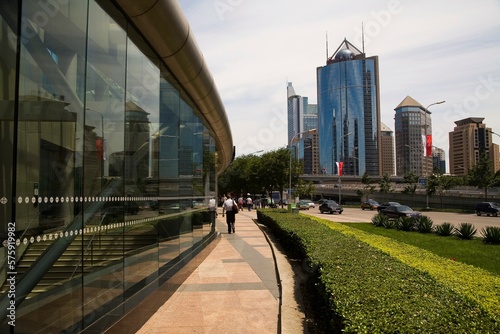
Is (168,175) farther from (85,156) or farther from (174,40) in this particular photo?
(85,156)

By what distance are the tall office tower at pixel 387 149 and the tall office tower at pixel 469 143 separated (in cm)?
2643

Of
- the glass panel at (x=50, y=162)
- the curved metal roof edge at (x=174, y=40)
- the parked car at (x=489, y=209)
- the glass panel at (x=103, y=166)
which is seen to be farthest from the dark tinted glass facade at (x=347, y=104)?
the glass panel at (x=50, y=162)

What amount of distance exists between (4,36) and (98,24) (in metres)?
1.75

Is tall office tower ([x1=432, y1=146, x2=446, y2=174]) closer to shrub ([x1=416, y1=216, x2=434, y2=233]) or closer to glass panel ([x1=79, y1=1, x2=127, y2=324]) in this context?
shrub ([x1=416, y1=216, x2=434, y2=233])

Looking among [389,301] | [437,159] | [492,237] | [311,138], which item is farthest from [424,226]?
[437,159]

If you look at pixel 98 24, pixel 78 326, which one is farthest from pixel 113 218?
pixel 98 24

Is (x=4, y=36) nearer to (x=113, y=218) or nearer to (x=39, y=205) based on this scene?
(x=39, y=205)

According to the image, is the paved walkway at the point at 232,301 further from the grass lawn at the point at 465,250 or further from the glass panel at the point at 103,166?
the grass lawn at the point at 465,250

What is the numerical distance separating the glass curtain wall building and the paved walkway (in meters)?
0.55

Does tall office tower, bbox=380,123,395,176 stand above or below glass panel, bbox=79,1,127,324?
above

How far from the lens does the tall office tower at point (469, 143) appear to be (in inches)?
2660

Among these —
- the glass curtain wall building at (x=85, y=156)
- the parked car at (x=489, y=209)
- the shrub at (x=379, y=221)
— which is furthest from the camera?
the parked car at (x=489, y=209)

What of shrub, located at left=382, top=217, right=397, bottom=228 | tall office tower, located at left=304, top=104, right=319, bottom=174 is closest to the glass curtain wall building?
shrub, located at left=382, top=217, right=397, bottom=228

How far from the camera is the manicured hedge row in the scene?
3080mm
